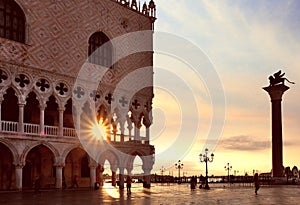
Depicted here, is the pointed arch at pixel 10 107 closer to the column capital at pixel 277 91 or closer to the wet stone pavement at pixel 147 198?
the wet stone pavement at pixel 147 198

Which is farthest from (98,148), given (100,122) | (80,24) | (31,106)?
(80,24)

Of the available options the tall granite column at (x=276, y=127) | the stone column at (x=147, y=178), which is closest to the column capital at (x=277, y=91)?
the tall granite column at (x=276, y=127)

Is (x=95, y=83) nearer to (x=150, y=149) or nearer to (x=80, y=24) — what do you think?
(x=80, y=24)

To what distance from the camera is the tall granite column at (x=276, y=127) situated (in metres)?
33.4

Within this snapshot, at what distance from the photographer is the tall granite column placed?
33416 millimetres

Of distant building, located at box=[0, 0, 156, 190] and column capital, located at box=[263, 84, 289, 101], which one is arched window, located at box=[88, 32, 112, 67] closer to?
distant building, located at box=[0, 0, 156, 190]

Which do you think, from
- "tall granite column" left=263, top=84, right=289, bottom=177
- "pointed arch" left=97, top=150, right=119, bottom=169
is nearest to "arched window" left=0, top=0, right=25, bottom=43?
"pointed arch" left=97, top=150, right=119, bottom=169

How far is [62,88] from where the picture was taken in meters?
23.5

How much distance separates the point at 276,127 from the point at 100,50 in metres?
14.0

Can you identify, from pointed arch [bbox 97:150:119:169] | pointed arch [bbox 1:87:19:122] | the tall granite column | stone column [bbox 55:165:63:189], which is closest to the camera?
stone column [bbox 55:165:63:189]

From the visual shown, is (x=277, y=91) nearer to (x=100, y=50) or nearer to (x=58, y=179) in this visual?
(x=100, y=50)

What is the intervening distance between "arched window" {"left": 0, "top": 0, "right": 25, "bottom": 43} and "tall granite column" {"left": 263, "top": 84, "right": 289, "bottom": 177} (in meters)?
18.9

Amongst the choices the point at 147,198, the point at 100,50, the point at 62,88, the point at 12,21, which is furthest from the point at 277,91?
the point at 147,198

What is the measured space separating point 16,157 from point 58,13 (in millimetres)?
7185
